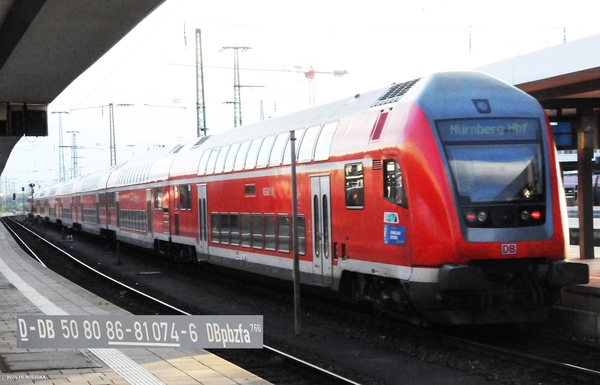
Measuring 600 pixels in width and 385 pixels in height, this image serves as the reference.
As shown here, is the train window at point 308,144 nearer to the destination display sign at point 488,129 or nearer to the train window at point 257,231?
the train window at point 257,231

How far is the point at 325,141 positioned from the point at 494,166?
11.8 feet

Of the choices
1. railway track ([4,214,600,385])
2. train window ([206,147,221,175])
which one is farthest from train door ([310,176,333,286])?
train window ([206,147,221,175])

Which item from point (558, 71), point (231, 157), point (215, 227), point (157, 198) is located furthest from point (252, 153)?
point (157, 198)

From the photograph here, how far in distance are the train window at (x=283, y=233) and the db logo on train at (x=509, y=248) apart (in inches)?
205

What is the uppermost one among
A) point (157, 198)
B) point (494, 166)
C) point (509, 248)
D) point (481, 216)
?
point (494, 166)

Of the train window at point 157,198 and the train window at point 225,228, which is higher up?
the train window at point 157,198

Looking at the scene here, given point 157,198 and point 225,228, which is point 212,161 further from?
point 157,198

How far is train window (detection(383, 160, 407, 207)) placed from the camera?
1093 centimetres

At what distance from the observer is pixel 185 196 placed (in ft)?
73.8

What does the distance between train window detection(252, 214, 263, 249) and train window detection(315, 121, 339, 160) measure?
10.2 ft

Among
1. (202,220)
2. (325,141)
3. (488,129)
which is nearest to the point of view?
(488,129)

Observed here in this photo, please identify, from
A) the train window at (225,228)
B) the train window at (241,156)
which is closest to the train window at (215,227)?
the train window at (225,228)

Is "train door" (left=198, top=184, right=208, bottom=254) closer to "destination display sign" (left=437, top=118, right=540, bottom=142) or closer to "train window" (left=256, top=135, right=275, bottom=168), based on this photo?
"train window" (left=256, top=135, right=275, bottom=168)

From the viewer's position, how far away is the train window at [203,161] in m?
20.8
